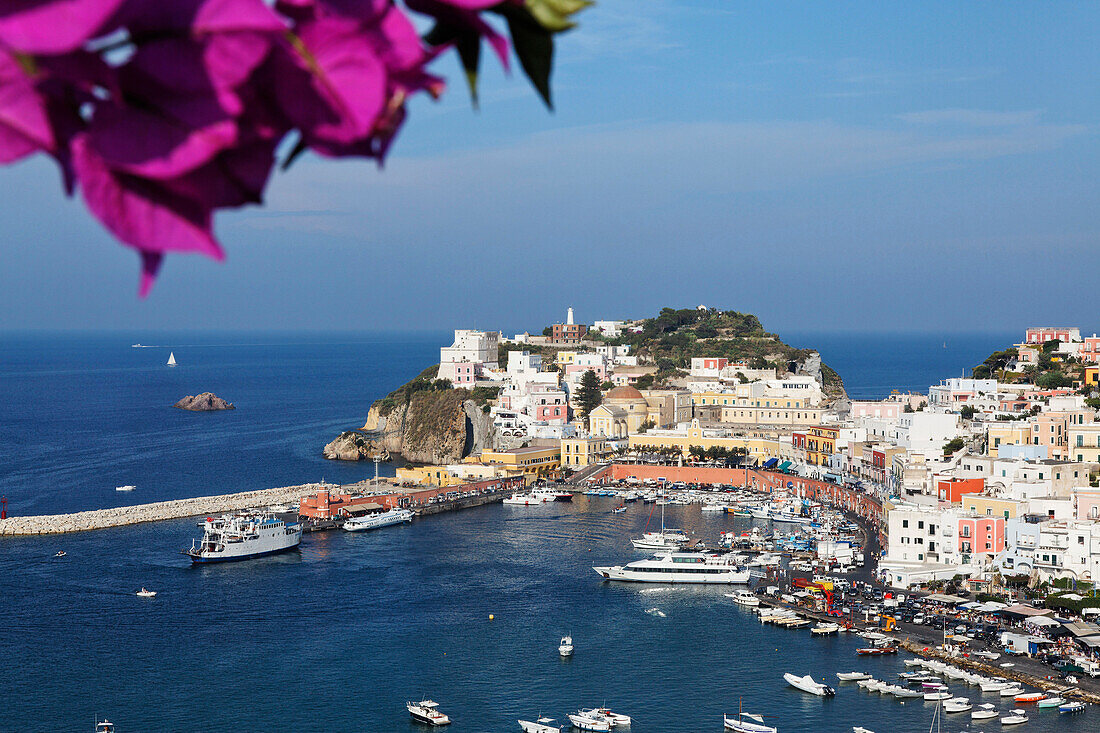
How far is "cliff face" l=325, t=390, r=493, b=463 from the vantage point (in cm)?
2654

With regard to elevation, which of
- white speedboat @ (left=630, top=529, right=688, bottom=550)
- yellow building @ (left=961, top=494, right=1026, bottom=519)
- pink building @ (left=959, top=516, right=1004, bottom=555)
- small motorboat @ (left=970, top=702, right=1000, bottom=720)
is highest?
yellow building @ (left=961, top=494, right=1026, bottom=519)

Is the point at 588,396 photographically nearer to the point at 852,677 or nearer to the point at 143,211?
the point at 852,677

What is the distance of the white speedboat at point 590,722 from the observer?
8.38m

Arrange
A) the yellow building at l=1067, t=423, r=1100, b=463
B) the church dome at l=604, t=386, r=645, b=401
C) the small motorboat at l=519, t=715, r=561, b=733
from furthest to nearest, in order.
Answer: the church dome at l=604, t=386, r=645, b=401 < the yellow building at l=1067, t=423, r=1100, b=463 < the small motorboat at l=519, t=715, r=561, b=733

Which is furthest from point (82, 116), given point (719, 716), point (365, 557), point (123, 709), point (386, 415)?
point (386, 415)

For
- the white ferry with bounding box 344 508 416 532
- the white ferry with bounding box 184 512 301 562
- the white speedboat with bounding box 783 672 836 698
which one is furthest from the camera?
the white ferry with bounding box 344 508 416 532

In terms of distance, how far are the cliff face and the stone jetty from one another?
579 cm

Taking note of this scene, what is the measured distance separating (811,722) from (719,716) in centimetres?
73

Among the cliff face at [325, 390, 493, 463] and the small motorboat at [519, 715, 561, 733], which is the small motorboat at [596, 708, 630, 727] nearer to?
the small motorboat at [519, 715, 561, 733]

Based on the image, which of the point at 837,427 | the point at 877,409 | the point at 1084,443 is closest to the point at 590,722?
the point at 1084,443

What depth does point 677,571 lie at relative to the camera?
1355 centimetres

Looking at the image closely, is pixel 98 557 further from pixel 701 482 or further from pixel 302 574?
pixel 701 482

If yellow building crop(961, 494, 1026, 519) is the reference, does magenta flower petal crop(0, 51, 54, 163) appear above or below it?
above

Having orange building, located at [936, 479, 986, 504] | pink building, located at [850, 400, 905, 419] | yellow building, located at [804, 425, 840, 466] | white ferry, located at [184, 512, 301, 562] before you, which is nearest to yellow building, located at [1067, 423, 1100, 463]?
orange building, located at [936, 479, 986, 504]
